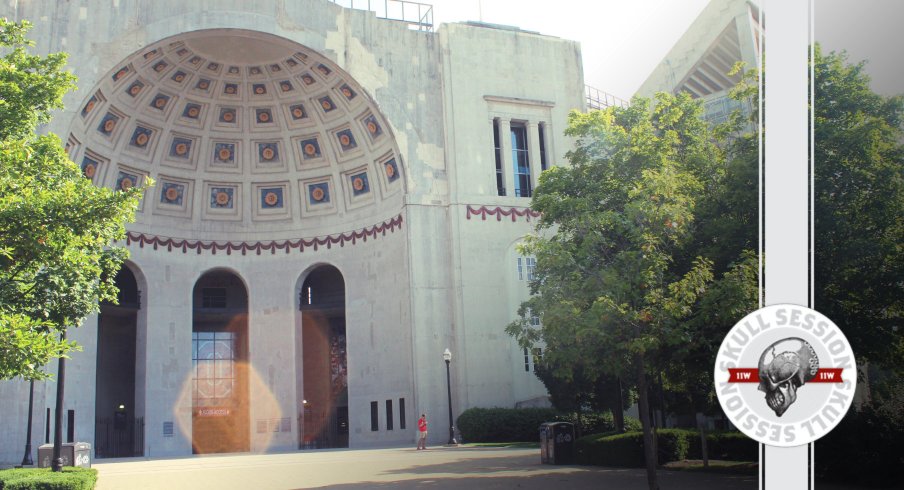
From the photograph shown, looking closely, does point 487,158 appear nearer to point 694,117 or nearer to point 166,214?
point 166,214

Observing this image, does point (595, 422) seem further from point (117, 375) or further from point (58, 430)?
point (117, 375)

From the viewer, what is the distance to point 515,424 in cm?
3306

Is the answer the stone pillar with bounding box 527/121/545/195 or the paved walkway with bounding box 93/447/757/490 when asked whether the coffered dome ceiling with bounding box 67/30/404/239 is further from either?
the paved walkway with bounding box 93/447/757/490

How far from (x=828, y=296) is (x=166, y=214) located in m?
32.9

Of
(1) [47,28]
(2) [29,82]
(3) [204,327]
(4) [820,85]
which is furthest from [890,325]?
(3) [204,327]

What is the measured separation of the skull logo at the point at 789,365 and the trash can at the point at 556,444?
1412 centimetres

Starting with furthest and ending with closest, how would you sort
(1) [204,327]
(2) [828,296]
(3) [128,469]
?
(1) [204,327], (3) [128,469], (2) [828,296]

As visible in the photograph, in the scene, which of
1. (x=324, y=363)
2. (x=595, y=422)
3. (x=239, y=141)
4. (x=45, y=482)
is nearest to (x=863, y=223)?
(x=45, y=482)

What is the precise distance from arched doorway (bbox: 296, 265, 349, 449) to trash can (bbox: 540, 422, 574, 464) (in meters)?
24.5

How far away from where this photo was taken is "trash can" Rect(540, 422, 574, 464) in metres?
21.2

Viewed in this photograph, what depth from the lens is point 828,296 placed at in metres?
16.3

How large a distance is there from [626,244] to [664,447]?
21.5ft

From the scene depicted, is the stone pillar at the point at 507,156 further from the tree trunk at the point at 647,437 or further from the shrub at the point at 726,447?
the tree trunk at the point at 647,437

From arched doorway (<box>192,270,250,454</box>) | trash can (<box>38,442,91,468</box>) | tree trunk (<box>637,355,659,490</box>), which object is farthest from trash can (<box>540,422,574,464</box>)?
arched doorway (<box>192,270,250,454</box>)
